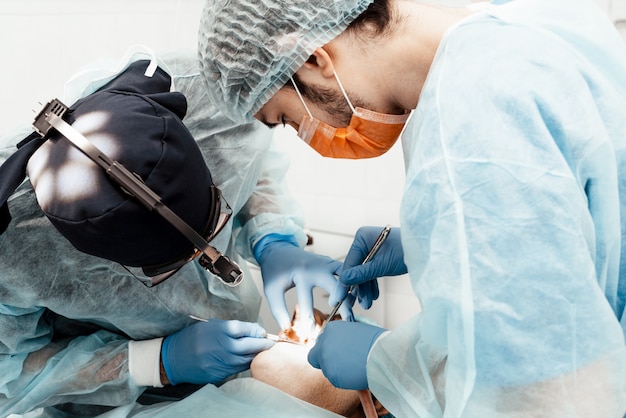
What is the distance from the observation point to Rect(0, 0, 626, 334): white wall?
2.05m

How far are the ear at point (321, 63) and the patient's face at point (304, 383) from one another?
28.6 inches

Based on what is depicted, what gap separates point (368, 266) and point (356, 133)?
1.47 feet

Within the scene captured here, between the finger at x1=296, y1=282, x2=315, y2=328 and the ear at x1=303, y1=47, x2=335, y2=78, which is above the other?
the ear at x1=303, y1=47, x2=335, y2=78

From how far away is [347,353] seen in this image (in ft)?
4.13

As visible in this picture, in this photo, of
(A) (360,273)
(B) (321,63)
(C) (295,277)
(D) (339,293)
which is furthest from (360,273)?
(B) (321,63)

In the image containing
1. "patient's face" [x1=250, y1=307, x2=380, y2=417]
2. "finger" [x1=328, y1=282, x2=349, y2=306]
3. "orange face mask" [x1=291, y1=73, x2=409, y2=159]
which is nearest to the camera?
"orange face mask" [x1=291, y1=73, x2=409, y2=159]

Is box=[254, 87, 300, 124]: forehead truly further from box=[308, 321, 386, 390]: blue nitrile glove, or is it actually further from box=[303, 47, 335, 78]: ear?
box=[308, 321, 386, 390]: blue nitrile glove

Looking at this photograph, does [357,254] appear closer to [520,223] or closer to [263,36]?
[263,36]

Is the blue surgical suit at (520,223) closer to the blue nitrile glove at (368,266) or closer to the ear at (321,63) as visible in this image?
the ear at (321,63)

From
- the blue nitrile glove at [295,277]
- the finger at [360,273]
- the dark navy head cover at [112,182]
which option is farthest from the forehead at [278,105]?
the blue nitrile glove at [295,277]

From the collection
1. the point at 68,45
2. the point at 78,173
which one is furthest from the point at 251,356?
the point at 68,45

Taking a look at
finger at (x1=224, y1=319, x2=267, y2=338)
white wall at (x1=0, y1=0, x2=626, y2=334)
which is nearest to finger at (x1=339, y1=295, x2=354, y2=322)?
finger at (x1=224, y1=319, x2=267, y2=338)

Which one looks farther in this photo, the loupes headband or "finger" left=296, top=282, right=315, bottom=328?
"finger" left=296, top=282, right=315, bottom=328

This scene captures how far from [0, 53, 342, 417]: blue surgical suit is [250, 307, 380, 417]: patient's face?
0.10 ft
